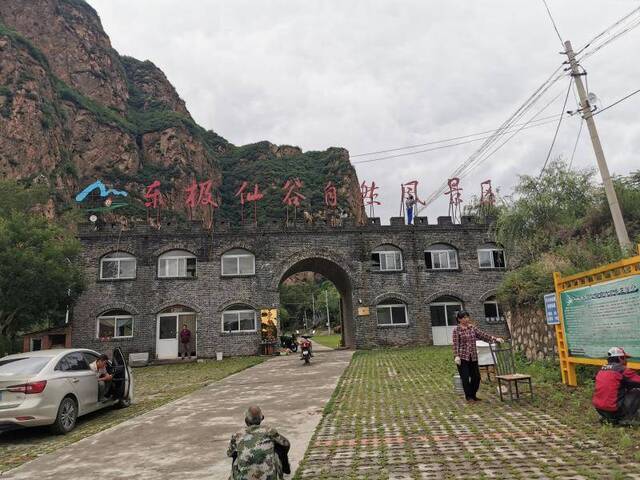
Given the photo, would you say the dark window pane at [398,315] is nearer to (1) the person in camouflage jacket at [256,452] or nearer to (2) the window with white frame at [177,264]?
(2) the window with white frame at [177,264]

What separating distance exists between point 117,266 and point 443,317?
55.6ft

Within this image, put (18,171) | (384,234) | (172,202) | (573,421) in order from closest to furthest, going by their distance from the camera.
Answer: (573,421), (384,234), (18,171), (172,202)

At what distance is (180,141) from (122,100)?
12.5 metres

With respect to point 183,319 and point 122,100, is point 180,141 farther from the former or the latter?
point 183,319

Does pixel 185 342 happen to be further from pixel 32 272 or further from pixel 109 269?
pixel 32 272

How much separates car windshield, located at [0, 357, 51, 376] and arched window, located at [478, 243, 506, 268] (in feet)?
70.7

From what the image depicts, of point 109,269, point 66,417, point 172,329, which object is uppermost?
point 109,269

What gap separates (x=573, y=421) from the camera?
5.86 metres

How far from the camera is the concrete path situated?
498 cm

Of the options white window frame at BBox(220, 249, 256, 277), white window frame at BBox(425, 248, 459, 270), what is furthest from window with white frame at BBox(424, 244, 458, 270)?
white window frame at BBox(220, 249, 256, 277)

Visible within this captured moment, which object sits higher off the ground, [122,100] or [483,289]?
[122,100]

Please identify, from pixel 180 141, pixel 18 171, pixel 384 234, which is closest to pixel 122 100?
pixel 180 141

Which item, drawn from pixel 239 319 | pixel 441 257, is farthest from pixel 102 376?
pixel 441 257

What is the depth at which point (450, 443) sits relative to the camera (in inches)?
207
